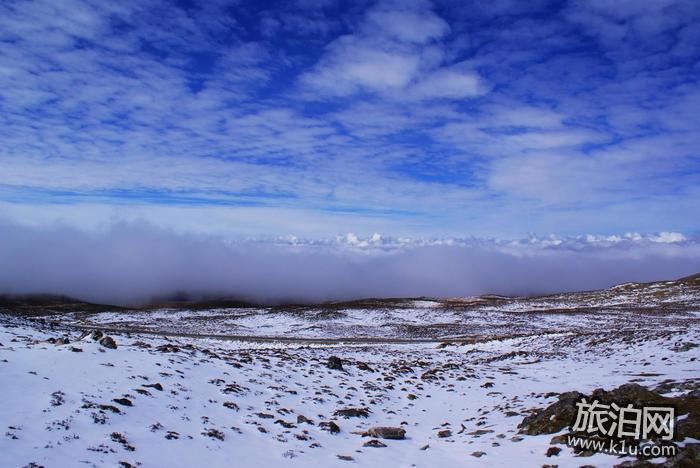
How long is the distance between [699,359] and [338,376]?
65.6 ft

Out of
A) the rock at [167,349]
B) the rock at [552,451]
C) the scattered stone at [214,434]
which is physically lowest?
the scattered stone at [214,434]

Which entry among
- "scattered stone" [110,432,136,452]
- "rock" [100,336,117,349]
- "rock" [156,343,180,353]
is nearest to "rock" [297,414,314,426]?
"scattered stone" [110,432,136,452]

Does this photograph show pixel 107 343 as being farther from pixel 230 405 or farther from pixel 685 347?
pixel 685 347

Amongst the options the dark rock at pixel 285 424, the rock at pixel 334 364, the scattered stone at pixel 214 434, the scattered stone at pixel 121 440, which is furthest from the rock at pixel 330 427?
the rock at pixel 334 364

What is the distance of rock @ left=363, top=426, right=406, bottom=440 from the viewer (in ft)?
50.5

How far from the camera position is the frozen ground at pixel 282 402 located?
11.3m

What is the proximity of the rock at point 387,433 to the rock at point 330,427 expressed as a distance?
1.09 metres

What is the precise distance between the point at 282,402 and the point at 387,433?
508cm

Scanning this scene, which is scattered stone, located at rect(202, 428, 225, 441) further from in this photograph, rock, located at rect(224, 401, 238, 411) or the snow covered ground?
rock, located at rect(224, 401, 238, 411)

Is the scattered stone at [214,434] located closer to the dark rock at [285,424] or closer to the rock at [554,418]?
the dark rock at [285,424]

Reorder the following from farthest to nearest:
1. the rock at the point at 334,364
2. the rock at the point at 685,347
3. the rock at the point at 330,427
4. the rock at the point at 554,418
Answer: the rock at the point at 334,364 < the rock at the point at 685,347 < the rock at the point at 330,427 < the rock at the point at 554,418

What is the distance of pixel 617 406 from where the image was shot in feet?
38.6

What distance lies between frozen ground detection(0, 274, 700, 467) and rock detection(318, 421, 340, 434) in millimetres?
97

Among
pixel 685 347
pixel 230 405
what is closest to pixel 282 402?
pixel 230 405
